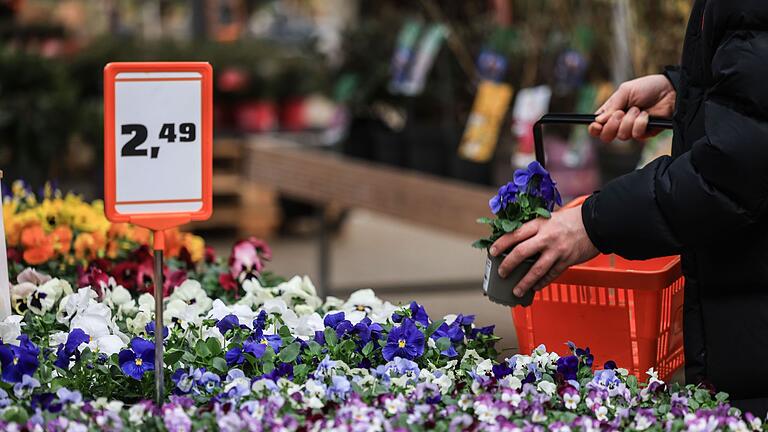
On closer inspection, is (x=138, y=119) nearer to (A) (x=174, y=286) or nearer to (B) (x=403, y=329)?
(B) (x=403, y=329)

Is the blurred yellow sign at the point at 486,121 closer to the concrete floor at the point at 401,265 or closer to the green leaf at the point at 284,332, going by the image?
the concrete floor at the point at 401,265

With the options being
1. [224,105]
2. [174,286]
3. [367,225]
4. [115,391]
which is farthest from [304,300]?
[367,225]

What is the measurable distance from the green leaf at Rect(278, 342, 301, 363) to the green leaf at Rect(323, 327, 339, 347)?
64 mm

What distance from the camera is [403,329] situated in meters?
1.73

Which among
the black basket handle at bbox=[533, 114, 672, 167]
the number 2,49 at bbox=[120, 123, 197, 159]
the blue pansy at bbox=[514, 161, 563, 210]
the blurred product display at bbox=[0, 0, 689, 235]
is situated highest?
the number 2,49 at bbox=[120, 123, 197, 159]

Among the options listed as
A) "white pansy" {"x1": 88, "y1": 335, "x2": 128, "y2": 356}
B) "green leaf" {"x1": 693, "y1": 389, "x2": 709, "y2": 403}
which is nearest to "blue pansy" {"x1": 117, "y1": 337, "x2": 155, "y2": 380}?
"white pansy" {"x1": 88, "y1": 335, "x2": 128, "y2": 356}

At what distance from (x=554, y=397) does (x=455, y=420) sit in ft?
0.68

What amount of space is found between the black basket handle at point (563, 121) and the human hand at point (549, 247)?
0.24 m

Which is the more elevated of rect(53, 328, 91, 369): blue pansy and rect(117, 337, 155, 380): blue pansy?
rect(117, 337, 155, 380): blue pansy

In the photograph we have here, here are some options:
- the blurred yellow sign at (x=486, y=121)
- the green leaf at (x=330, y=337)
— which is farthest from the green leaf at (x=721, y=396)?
the blurred yellow sign at (x=486, y=121)

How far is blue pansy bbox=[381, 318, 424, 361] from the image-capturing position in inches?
67.2

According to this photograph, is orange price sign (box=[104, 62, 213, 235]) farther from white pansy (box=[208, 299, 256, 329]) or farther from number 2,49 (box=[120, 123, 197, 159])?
white pansy (box=[208, 299, 256, 329])

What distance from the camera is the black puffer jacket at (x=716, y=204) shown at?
5.07 ft

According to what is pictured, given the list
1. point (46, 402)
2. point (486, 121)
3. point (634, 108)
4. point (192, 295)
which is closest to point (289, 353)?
point (46, 402)
